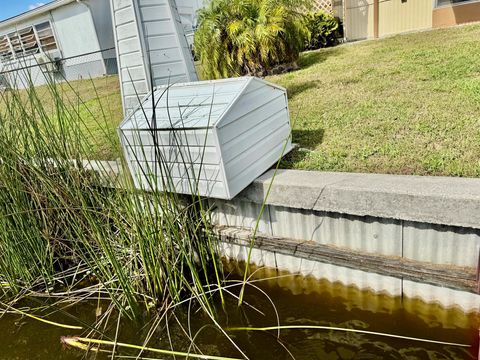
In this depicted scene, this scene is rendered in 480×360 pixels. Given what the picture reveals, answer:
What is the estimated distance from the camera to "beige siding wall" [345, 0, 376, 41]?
959 cm

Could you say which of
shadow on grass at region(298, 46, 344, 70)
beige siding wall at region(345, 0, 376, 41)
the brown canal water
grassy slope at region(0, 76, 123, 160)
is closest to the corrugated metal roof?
grassy slope at region(0, 76, 123, 160)

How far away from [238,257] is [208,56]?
4.26m

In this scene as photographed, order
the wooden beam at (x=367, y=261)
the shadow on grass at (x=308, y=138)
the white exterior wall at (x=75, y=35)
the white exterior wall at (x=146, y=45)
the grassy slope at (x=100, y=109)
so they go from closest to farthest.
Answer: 1. the wooden beam at (x=367, y=261)
2. the grassy slope at (x=100, y=109)
3. the white exterior wall at (x=146, y=45)
4. the shadow on grass at (x=308, y=138)
5. the white exterior wall at (x=75, y=35)

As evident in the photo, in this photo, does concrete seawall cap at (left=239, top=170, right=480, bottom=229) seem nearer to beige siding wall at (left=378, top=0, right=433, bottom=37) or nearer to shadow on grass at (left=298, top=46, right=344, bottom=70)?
shadow on grass at (left=298, top=46, right=344, bottom=70)

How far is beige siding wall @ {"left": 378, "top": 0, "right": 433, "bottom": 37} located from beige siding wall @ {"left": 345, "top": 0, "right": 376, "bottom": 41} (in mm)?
258

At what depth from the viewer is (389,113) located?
359 centimetres

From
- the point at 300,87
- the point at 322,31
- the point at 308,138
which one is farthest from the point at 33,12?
the point at 308,138

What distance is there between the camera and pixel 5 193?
107 inches

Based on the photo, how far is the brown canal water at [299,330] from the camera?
2.13 metres

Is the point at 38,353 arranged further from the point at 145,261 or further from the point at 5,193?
the point at 5,193

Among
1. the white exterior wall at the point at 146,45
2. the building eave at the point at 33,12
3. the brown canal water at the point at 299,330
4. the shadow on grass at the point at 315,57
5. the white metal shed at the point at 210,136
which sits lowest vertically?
the brown canal water at the point at 299,330

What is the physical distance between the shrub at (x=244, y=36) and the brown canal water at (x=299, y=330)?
174 inches

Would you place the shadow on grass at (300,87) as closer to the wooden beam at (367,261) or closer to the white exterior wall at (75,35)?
the wooden beam at (367,261)

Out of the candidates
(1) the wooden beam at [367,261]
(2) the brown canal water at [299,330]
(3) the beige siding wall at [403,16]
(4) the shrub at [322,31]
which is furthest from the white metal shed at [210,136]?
(3) the beige siding wall at [403,16]
